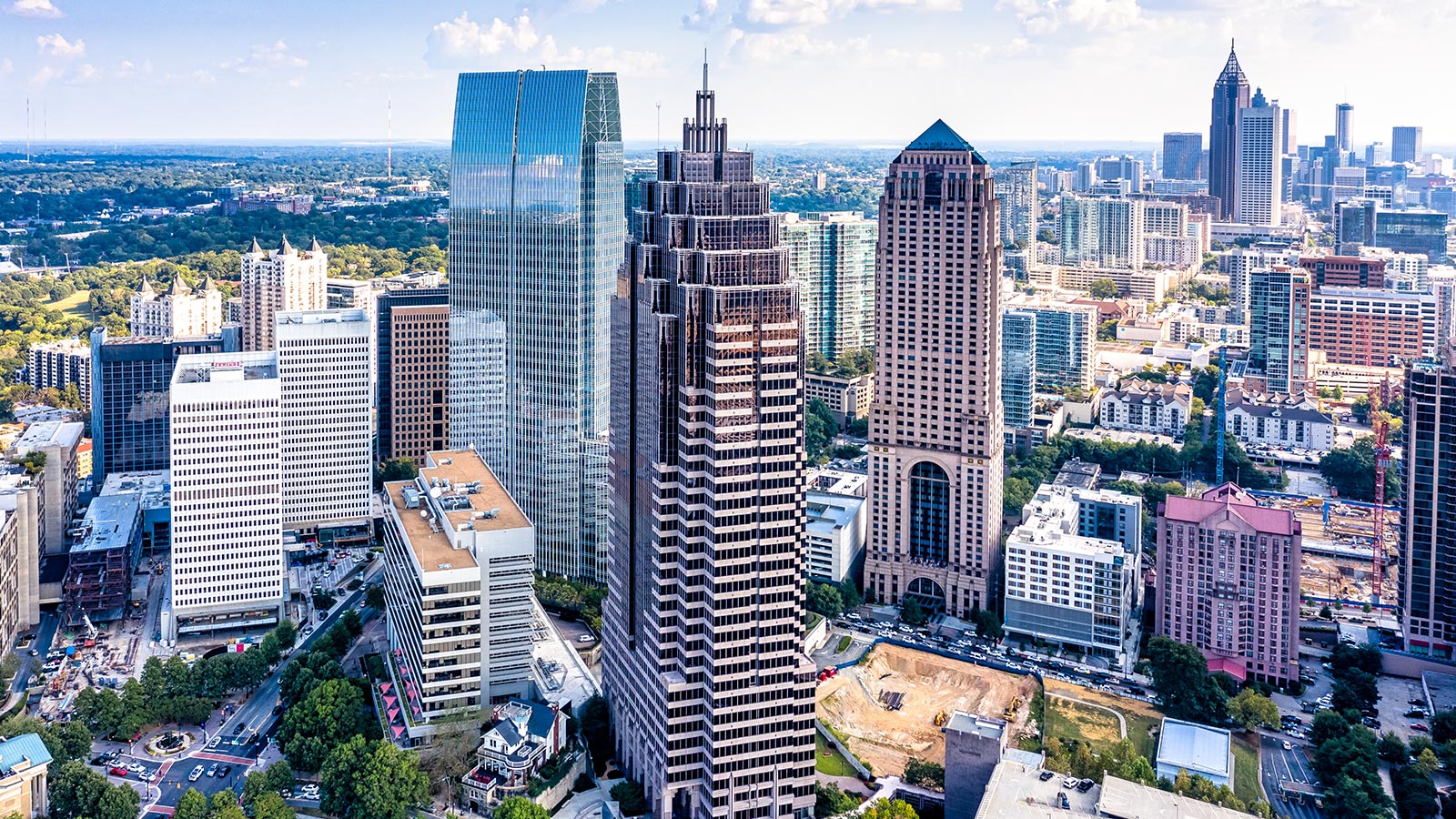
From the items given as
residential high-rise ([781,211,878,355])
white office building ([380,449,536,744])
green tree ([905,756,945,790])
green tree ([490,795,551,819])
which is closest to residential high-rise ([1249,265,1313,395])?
residential high-rise ([781,211,878,355])

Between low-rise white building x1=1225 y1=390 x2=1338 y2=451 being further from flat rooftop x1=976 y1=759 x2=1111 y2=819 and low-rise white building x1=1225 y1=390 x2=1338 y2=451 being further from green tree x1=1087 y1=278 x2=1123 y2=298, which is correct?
flat rooftop x1=976 y1=759 x2=1111 y2=819

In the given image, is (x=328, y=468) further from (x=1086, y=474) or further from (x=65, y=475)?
(x=1086, y=474)

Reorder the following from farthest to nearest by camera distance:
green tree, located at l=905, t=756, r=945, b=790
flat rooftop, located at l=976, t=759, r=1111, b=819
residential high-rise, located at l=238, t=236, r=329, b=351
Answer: residential high-rise, located at l=238, t=236, r=329, b=351 < green tree, located at l=905, t=756, r=945, b=790 < flat rooftop, located at l=976, t=759, r=1111, b=819

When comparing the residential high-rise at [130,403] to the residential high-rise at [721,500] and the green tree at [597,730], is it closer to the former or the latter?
the green tree at [597,730]

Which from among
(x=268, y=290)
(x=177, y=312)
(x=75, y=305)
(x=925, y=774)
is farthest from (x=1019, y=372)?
(x=75, y=305)

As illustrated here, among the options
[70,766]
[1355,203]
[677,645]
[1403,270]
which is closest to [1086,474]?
[677,645]

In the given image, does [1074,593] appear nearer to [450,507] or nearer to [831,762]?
[831,762]
